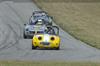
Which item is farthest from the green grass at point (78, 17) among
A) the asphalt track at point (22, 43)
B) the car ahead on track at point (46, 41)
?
the car ahead on track at point (46, 41)

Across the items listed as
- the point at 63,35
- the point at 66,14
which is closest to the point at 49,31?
the point at 63,35

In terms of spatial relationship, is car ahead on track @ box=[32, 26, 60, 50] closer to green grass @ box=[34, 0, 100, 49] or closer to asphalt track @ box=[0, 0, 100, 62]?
asphalt track @ box=[0, 0, 100, 62]

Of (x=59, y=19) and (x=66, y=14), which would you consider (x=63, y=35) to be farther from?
(x=66, y=14)

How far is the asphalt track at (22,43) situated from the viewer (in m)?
22.9

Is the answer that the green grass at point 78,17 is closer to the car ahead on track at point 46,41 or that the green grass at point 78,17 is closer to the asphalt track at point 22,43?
the asphalt track at point 22,43

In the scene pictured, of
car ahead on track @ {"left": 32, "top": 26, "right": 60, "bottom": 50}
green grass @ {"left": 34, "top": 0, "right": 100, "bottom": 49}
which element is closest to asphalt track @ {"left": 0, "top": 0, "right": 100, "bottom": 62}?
car ahead on track @ {"left": 32, "top": 26, "right": 60, "bottom": 50}

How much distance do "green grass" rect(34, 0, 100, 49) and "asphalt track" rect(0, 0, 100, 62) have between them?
1.01 metres

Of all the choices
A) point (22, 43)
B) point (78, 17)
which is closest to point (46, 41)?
point (22, 43)

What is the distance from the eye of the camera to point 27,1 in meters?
65.9

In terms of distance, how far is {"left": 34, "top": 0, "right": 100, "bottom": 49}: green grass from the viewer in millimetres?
37787

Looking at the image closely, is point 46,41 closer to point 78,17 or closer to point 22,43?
point 22,43

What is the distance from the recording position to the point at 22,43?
31578 millimetres

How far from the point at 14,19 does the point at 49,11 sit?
799 cm

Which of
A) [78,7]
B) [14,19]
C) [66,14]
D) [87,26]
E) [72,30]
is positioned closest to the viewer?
[72,30]
